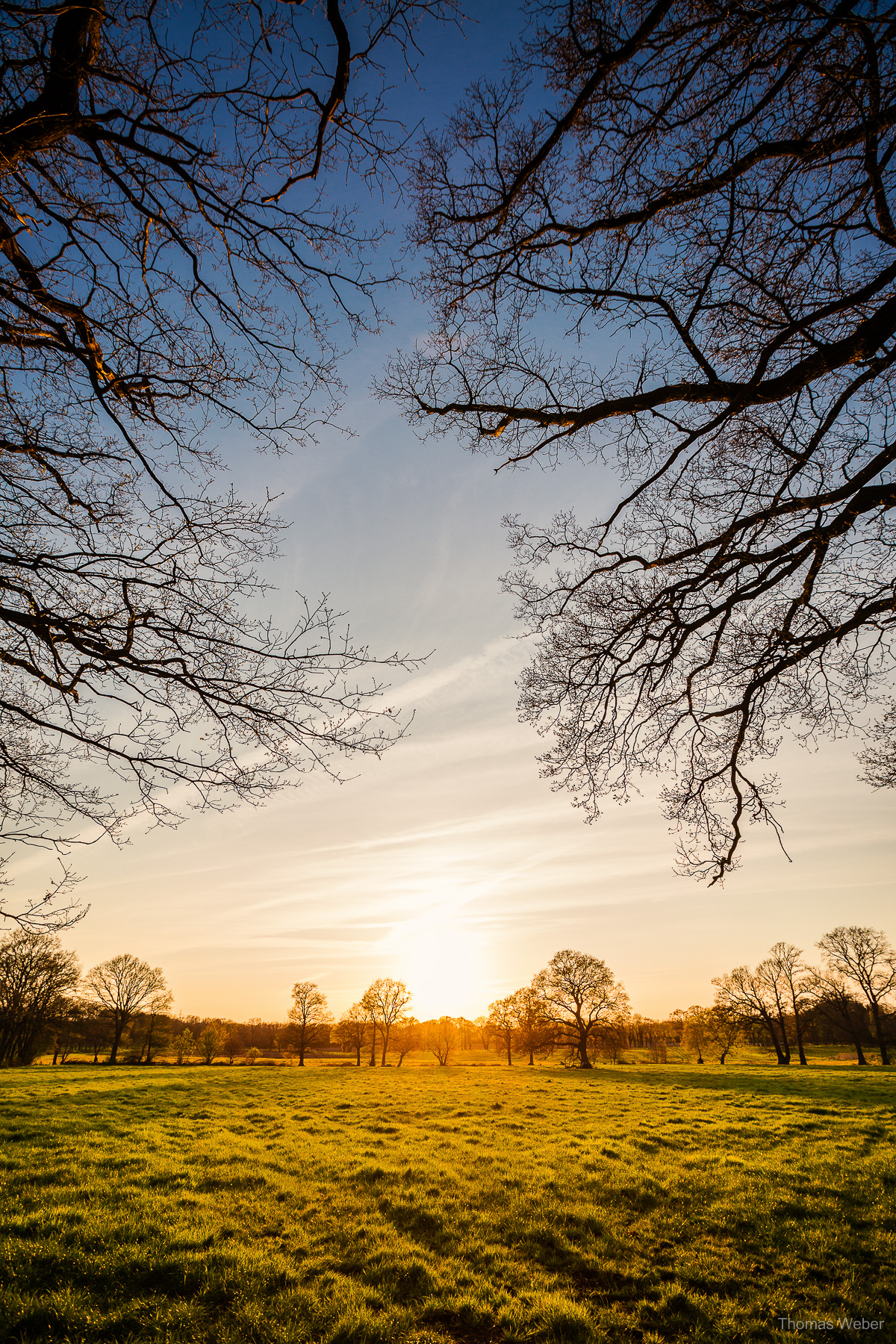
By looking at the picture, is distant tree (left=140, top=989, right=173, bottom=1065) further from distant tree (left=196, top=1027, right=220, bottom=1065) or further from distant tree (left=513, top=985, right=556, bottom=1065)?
distant tree (left=513, top=985, right=556, bottom=1065)

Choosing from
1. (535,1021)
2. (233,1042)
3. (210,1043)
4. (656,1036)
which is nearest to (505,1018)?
(535,1021)

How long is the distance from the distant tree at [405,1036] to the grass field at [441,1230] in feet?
157

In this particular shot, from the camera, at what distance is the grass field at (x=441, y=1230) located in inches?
160

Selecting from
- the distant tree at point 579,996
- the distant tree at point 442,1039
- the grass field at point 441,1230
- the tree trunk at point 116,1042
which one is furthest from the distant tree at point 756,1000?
the tree trunk at point 116,1042

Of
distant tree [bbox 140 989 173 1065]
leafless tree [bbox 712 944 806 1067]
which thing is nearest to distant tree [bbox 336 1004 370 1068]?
distant tree [bbox 140 989 173 1065]

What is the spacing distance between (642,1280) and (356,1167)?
→ 5311 millimetres

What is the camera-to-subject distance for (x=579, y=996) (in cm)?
3709

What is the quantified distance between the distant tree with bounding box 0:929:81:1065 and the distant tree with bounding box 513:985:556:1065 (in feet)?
102

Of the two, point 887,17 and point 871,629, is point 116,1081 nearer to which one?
point 871,629

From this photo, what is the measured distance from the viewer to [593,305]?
4543mm

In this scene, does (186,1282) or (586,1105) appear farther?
(586,1105)

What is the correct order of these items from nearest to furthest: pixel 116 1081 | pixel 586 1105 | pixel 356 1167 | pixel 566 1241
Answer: pixel 566 1241 < pixel 356 1167 < pixel 586 1105 < pixel 116 1081

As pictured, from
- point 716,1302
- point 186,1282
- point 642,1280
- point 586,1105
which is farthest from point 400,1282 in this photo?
point 586,1105

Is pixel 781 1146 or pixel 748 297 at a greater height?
pixel 748 297
